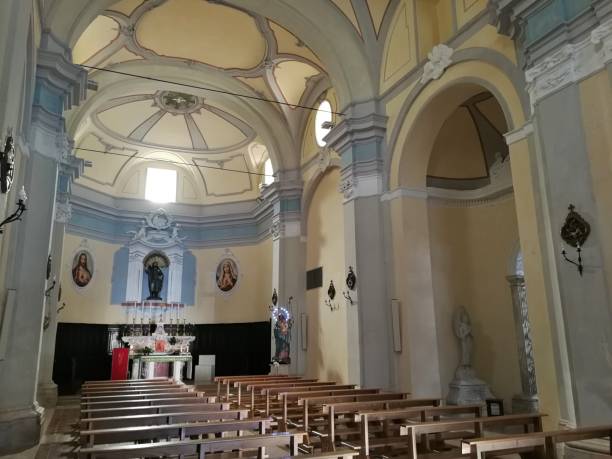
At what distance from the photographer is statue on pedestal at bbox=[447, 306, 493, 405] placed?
9.10m

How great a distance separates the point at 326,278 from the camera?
12586 millimetres

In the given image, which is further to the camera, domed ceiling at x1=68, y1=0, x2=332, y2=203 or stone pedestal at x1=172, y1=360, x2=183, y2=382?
stone pedestal at x1=172, y1=360, x2=183, y2=382

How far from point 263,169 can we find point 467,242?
29.6ft

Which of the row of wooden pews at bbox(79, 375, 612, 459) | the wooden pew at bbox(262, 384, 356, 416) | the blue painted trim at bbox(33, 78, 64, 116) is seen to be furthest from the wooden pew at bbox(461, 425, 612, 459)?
the blue painted trim at bbox(33, 78, 64, 116)

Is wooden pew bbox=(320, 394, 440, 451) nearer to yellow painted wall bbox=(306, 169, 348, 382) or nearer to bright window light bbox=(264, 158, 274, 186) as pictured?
yellow painted wall bbox=(306, 169, 348, 382)

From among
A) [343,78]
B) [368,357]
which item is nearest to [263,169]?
[343,78]

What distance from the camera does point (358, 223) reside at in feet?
32.2

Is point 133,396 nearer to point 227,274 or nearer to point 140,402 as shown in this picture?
point 140,402

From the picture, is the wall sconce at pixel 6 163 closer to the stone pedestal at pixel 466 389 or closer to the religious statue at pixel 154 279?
the stone pedestal at pixel 466 389

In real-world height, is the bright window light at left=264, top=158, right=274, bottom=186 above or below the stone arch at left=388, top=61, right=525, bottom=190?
above

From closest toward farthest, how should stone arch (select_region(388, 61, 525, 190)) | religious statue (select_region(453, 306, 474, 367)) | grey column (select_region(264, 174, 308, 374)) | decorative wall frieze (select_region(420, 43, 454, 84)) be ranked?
stone arch (select_region(388, 61, 525, 190))
decorative wall frieze (select_region(420, 43, 454, 84))
religious statue (select_region(453, 306, 474, 367))
grey column (select_region(264, 174, 308, 374))

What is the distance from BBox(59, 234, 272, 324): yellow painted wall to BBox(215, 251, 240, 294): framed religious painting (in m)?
0.16

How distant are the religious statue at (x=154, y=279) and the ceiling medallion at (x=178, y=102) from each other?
531 centimetres

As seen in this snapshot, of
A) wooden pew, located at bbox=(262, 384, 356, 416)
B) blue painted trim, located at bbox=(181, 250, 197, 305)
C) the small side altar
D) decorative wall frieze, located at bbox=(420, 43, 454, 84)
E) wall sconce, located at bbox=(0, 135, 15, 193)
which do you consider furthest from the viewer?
blue painted trim, located at bbox=(181, 250, 197, 305)
